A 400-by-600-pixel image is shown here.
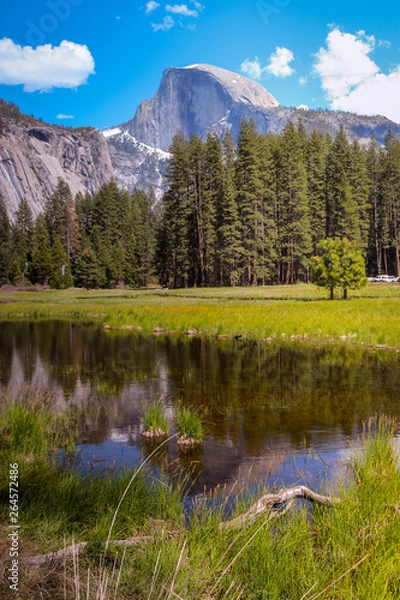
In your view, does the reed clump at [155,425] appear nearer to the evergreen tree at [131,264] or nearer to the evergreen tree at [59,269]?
the evergreen tree at [59,269]

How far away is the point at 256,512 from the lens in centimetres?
447

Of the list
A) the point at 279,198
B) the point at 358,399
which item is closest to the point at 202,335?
the point at 358,399

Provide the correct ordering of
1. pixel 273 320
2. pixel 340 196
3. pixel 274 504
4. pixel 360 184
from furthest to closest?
pixel 360 184
pixel 340 196
pixel 273 320
pixel 274 504

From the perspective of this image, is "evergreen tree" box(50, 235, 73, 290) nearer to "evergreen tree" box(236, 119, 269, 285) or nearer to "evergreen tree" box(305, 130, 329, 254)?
"evergreen tree" box(236, 119, 269, 285)

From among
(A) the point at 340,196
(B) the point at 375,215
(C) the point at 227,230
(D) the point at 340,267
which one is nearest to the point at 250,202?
(C) the point at 227,230

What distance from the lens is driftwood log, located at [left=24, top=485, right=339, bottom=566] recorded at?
12.0 feet

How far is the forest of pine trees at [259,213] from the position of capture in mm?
62219

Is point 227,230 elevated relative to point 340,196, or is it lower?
lower

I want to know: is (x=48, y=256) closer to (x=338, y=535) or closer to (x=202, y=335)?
(x=202, y=335)

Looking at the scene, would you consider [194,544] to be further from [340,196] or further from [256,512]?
[340,196]

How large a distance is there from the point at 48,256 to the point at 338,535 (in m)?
79.2

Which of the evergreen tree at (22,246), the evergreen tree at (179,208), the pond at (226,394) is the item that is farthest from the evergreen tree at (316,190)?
the pond at (226,394)

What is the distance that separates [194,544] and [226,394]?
29.3 ft

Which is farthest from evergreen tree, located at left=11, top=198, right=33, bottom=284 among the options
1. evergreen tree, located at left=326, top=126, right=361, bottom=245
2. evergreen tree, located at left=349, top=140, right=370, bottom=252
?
evergreen tree, located at left=349, top=140, right=370, bottom=252
